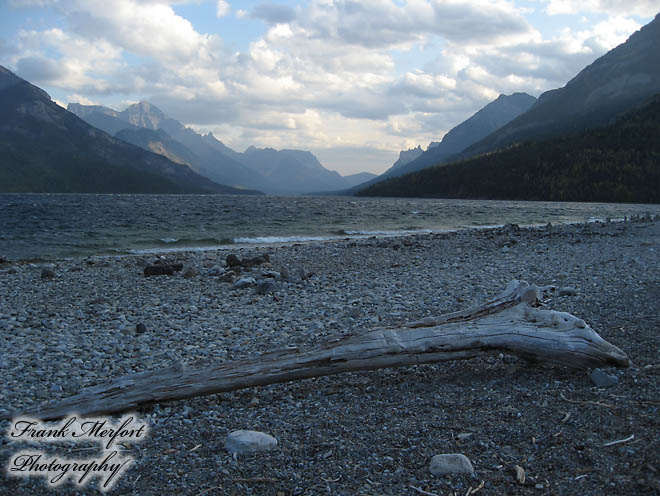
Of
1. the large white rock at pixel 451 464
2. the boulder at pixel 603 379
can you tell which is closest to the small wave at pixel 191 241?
the boulder at pixel 603 379

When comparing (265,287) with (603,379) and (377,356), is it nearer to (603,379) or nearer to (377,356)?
(377,356)

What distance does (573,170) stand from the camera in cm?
11819

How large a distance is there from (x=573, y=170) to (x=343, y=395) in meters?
132

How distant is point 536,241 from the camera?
2336 cm

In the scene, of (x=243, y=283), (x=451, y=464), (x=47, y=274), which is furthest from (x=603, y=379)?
(x=47, y=274)

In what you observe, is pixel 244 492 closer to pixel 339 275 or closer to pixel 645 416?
pixel 645 416

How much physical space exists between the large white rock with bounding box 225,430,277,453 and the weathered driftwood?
1128 mm

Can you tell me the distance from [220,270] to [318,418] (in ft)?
36.7

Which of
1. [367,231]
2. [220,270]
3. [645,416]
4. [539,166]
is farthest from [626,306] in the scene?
[539,166]

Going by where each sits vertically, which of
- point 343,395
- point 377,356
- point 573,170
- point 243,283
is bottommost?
point 343,395

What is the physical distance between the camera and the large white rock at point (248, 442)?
15.4 ft

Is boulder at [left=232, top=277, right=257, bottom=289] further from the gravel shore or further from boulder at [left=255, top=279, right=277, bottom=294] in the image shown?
boulder at [left=255, top=279, right=277, bottom=294]

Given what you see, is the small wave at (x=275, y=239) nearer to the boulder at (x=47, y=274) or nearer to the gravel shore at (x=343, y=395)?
the boulder at (x=47, y=274)

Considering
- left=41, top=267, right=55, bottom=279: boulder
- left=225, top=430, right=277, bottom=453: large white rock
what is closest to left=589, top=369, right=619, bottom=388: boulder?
left=225, top=430, right=277, bottom=453: large white rock
